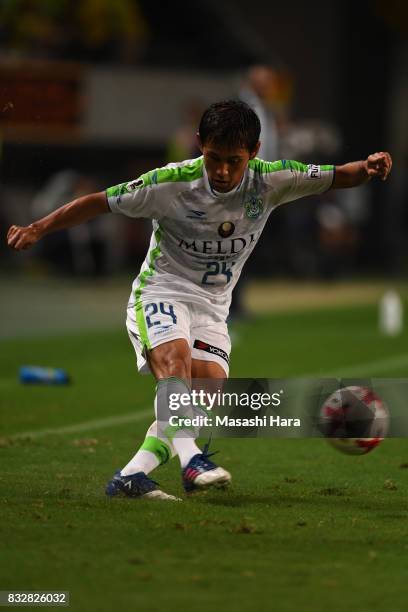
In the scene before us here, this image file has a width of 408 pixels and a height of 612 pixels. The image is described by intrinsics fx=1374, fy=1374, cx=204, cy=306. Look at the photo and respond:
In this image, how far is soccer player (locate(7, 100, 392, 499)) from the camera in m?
6.71

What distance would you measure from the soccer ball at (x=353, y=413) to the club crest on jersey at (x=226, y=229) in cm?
98

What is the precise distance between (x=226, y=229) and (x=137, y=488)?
1378 millimetres

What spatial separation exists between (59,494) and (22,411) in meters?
3.56

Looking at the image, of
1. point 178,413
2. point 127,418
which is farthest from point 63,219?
point 127,418

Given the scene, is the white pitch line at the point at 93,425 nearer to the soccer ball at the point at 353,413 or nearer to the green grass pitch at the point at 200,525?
the green grass pitch at the point at 200,525

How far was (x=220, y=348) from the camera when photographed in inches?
284

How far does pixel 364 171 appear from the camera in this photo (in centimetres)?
698

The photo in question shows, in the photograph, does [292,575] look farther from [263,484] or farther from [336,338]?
[336,338]

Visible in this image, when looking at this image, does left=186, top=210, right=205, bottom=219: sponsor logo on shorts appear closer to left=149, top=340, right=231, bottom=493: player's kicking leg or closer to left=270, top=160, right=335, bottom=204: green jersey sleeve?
left=270, top=160, right=335, bottom=204: green jersey sleeve

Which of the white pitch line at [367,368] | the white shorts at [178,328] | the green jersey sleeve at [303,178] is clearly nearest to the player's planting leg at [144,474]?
the white shorts at [178,328]

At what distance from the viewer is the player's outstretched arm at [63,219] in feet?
22.1

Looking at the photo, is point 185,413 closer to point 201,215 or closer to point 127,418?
point 201,215

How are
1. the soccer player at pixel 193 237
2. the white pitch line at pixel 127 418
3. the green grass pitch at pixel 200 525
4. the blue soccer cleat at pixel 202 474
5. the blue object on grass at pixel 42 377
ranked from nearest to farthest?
the green grass pitch at pixel 200 525, the blue soccer cleat at pixel 202 474, the soccer player at pixel 193 237, the white pitch line at pixel 127 418, the blue object on grass at pixel 42 377

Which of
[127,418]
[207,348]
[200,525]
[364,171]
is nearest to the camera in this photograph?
[200,525]
